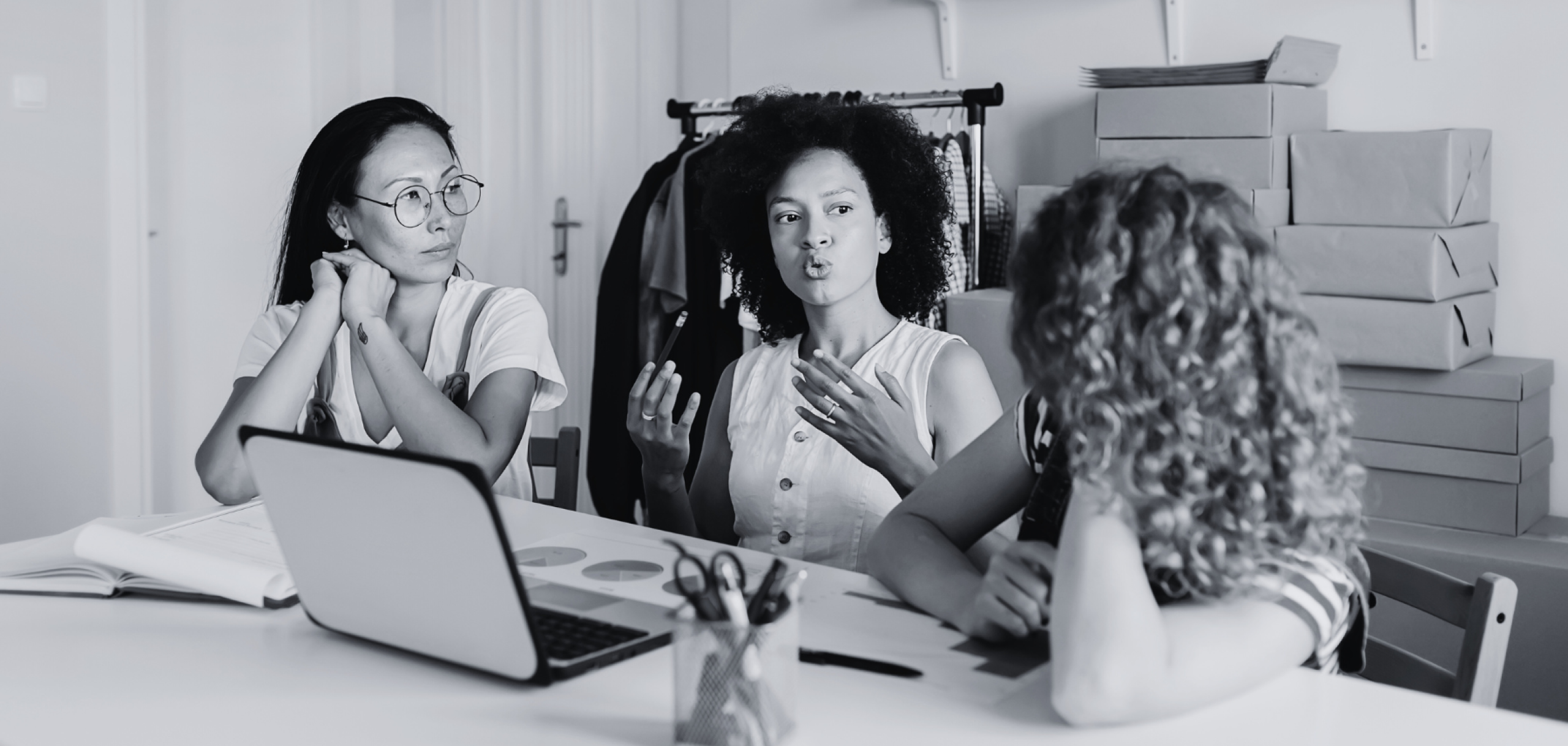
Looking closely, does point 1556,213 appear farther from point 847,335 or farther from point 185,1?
point 185,1

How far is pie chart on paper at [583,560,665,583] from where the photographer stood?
1.27m

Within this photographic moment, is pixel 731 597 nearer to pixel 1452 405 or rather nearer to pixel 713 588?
pixel 713 588

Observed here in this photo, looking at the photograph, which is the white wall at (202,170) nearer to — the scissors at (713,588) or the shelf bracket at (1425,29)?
the shelf bracket at (1425,29)

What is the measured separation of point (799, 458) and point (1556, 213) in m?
1.67

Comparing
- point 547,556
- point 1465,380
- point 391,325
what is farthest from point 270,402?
point 1465,380

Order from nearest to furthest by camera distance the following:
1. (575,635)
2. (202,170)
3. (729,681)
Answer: (729,681), (575,635), (202,170)

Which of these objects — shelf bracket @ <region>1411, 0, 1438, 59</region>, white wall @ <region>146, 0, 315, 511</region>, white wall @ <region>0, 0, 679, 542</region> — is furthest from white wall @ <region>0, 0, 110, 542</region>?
shelf bracket @ <region>1411, 0, 1438, 59</region>

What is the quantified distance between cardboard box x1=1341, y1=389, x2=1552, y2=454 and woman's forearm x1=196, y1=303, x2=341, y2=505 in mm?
1680

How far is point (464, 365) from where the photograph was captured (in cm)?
189

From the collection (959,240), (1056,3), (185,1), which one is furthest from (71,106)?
(1056,3)

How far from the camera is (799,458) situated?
1754 mm

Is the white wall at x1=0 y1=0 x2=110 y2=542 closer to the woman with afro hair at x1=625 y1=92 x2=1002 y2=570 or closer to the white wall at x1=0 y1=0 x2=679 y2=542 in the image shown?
the white wall at x1=0 y1=0 x2=679 y2=542

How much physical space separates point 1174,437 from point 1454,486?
1.72m

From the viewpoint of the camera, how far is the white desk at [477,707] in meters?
0.88
